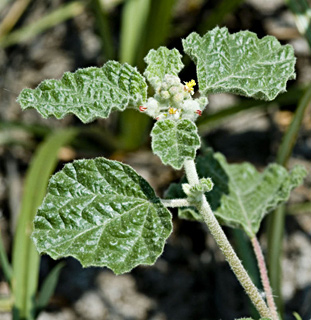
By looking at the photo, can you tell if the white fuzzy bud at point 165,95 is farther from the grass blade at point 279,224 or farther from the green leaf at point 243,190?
the grass blade at point 279,224

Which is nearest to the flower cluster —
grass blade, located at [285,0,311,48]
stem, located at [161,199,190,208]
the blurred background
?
stem, located at [161,199,190,208]

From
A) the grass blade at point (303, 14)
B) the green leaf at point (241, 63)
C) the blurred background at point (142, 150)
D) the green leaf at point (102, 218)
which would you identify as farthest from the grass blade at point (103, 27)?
the green leaf at point (102, 218)

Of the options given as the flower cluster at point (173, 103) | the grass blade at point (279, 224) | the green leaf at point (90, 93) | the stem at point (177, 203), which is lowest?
the grass blade at point (279, 224)

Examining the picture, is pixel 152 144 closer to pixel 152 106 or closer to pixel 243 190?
pixel 152 106

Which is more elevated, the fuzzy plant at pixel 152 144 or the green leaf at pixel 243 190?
the fuzzy plant at pixel 152 144

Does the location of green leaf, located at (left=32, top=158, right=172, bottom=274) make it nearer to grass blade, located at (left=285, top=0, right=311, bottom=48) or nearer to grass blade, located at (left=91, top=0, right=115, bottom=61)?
grass blade, located at (left=285, top=0, right=311, bottom=48)

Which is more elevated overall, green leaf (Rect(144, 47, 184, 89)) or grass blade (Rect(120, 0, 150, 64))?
grass blade (Rect(120, 0, 150, 64))
